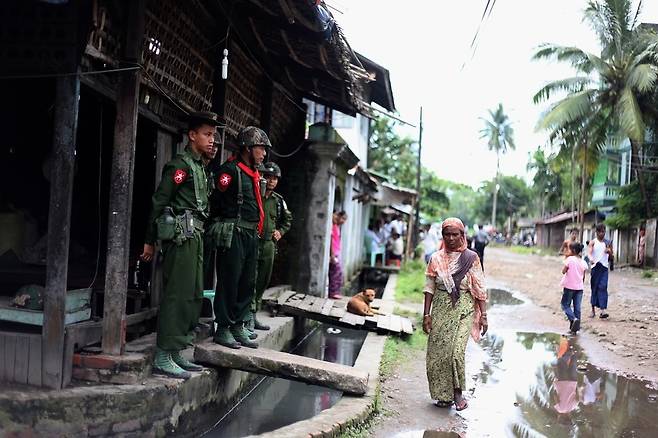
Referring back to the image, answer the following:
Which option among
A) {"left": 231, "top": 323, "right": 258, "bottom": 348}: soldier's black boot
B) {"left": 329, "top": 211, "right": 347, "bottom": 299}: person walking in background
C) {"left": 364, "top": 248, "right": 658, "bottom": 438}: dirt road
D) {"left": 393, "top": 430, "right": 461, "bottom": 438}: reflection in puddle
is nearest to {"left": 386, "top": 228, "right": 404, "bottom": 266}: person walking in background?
{"left": 364, "top": 248, "right": 658, "bottom": 438}: dirt road

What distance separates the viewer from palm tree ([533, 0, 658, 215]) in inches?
926

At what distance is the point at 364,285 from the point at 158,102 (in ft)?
45.3

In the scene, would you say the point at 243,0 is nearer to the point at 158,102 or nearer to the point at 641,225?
the point at 158,102

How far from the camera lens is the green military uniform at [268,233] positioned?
624cm

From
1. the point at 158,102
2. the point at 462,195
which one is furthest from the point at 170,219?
the point at 462,195

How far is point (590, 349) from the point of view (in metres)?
8.59

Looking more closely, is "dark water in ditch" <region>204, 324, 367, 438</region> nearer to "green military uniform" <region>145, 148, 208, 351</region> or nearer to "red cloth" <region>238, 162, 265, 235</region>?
"green military uniform" <region>145, 148, 208, 351</region>

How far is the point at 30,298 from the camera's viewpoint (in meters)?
4.42

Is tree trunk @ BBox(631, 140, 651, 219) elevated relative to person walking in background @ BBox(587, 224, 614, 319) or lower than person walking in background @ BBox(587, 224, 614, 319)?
elevated

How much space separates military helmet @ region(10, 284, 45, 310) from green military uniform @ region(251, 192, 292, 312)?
2.26 metres

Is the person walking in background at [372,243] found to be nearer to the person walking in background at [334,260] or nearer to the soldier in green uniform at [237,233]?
the person walking in background at [334,260]

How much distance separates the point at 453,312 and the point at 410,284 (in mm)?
10404

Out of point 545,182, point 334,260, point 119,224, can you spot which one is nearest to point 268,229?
point 119,224

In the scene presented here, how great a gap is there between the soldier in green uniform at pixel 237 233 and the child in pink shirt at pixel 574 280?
6434mm
